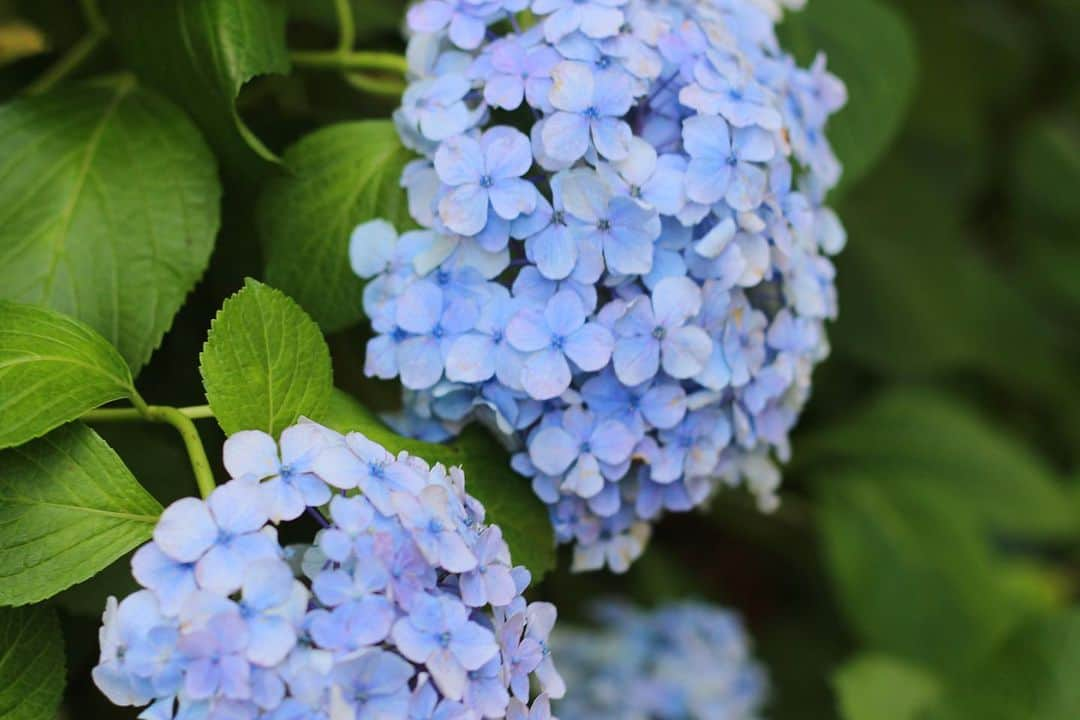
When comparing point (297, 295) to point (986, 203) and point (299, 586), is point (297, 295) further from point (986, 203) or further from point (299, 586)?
point (986, 203)

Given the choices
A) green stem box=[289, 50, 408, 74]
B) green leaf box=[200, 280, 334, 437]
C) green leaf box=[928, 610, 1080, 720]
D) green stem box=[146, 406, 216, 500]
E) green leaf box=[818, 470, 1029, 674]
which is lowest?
green leaf box=[818, 470, 1029, 674]

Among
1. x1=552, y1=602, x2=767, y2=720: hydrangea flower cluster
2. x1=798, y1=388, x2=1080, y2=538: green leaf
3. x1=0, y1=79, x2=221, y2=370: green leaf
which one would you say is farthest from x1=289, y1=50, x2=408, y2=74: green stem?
x1=798, y1=388, x2=1080, y2=538: green leaf

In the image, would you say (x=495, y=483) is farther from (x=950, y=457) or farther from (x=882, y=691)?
(x=950, y=457)

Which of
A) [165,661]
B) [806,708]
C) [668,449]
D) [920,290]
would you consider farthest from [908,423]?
[165,661]

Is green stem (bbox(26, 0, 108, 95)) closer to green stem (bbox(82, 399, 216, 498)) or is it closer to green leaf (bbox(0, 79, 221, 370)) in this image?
green leaf (bbox(0, 79, 221, 370))

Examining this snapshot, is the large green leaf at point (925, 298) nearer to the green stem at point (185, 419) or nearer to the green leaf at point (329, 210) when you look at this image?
the green leaf at point (329, 210)

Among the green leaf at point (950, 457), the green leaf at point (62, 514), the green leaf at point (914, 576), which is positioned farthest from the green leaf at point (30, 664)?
the green leaf at point (950, 457)
